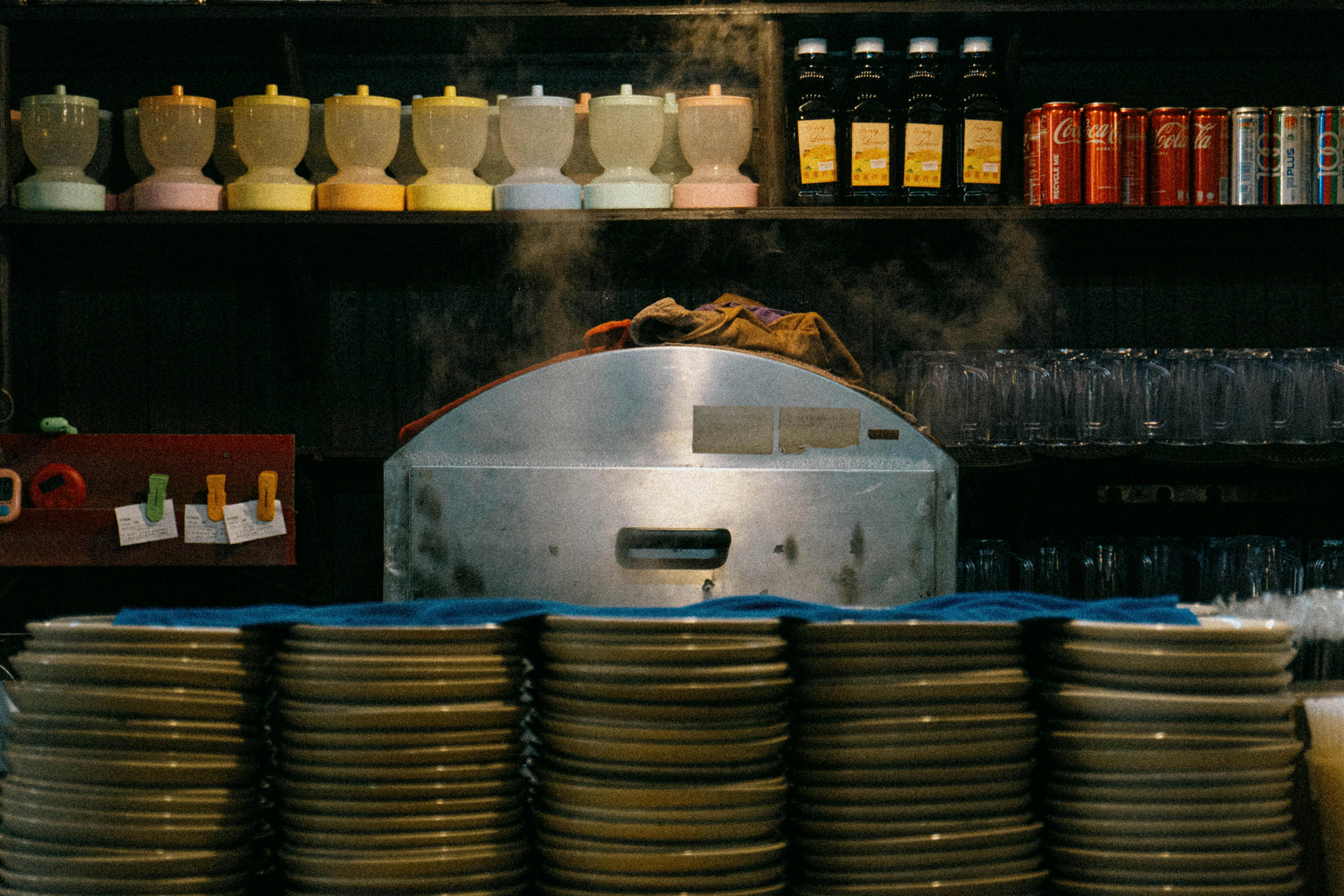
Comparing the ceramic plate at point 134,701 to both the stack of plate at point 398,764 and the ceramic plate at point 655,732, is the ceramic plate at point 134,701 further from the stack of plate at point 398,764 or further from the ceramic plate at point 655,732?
the ceramic plate at point 655,732

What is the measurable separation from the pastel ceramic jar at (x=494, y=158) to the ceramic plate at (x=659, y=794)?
167cm

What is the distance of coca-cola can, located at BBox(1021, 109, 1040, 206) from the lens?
7.24 ft

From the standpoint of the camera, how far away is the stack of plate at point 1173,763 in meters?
0.81

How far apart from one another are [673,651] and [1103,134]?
180 cm

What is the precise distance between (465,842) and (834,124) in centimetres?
170

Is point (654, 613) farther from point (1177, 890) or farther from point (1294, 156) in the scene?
point (1294, 156)

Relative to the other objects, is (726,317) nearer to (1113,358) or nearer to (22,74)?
(1113,358)

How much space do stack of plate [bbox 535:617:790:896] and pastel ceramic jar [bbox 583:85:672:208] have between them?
150 centimetres

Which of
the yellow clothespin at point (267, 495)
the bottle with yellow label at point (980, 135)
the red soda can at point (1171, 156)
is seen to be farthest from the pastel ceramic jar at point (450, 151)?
the red soda can at point (1171, 156)

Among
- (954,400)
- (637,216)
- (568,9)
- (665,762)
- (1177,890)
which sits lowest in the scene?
(1177,890)

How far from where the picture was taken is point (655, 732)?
78 centimetres

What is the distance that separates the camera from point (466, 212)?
7.11ft

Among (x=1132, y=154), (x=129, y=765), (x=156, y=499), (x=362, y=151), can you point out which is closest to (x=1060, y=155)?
(x=1132, y=154)

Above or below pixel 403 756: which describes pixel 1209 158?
above
